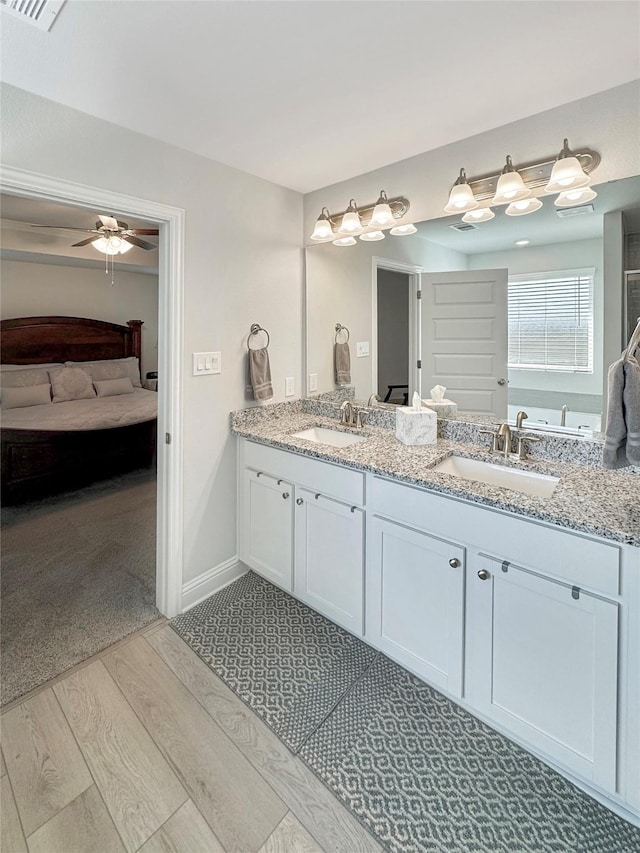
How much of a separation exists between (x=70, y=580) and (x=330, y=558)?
5.49ft

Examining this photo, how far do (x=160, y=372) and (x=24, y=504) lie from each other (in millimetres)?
2475

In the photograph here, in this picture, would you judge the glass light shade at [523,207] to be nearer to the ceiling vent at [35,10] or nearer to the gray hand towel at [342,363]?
the gray hand towel at [342,363]

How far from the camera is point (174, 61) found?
142 cm

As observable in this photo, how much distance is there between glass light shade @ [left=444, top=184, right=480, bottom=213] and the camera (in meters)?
1.87

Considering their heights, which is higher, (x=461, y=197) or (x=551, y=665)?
(x=461, y=197)

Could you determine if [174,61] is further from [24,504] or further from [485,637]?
[24,504]

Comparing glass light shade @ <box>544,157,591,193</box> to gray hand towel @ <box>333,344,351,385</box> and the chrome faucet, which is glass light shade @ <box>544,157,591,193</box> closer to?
the chrome faucet

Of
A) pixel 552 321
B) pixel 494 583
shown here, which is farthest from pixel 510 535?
pixel 552 321

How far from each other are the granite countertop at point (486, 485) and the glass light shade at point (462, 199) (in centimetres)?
110

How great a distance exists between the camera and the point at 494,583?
4.72 feet

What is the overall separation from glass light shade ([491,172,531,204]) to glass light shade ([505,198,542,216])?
0.03 m

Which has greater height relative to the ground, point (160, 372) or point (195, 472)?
point (160, 372)

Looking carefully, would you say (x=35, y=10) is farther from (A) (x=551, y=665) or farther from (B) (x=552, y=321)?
(A) (x=551, y=665)

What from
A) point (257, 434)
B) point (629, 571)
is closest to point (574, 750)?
point (629, 571)
